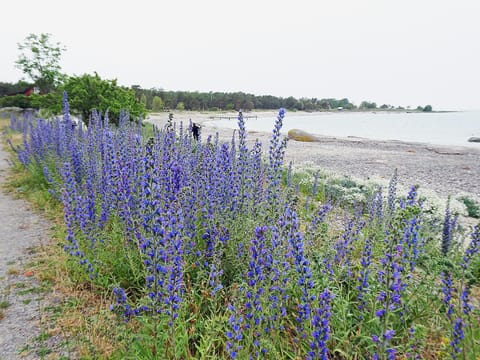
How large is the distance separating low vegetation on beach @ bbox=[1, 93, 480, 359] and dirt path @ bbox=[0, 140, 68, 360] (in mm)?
280

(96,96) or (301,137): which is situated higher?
(96,96)

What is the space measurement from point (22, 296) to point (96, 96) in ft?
43.0

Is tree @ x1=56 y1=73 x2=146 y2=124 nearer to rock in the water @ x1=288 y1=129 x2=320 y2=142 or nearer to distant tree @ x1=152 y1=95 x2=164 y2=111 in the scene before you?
rock in the water @ x1=288 y1=129 x2=320 y2=142

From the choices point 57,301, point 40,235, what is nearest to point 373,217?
point 57,301

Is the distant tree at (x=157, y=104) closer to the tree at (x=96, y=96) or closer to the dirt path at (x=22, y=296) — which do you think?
the tree at (x=96, y=96)

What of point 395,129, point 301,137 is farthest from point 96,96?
point 395,129

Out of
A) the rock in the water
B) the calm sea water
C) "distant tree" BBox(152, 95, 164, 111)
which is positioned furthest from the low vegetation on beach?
"distant tree" BBox(152, 95, 164, 111)

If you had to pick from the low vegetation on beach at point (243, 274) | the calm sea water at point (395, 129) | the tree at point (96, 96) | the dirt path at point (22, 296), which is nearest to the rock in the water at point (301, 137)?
the calm sea water at point (395, 129)

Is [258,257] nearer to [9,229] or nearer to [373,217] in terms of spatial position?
[373,217]

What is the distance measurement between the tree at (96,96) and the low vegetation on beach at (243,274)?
1016 centimetres

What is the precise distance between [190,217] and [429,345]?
Answer: 106 inches

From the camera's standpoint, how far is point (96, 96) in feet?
49.0

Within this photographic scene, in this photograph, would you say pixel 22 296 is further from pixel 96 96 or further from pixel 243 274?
pixel 96 96

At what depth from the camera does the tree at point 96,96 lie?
47.2 ft
